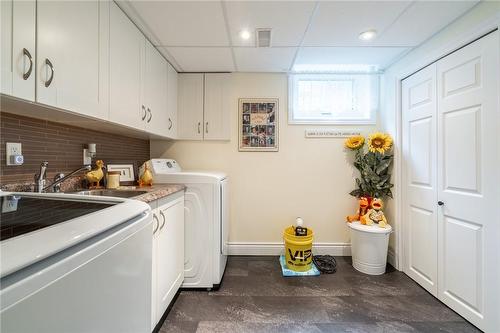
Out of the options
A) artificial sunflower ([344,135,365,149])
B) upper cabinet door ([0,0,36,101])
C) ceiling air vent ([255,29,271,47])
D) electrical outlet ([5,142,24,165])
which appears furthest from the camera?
artificial sunflower ([344,135,365,149])

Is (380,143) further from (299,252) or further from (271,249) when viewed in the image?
(271,249)

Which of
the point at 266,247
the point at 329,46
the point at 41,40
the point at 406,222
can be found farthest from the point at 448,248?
the point at 41,40

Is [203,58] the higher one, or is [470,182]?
[203,58]

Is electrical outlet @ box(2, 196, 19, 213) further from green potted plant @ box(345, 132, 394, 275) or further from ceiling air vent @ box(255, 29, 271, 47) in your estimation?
green potted plant @ box(345, 132, 394, 275)

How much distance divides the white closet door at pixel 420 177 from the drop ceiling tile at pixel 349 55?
12.2 inches

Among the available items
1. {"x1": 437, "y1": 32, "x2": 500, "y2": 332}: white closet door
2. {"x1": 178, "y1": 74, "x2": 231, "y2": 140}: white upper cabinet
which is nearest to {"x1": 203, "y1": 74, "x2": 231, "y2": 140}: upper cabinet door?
{"x1": 178, "y1": 74, "x2": 231, "y2": 140}: white upper cabinet

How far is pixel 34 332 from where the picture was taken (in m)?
0.37

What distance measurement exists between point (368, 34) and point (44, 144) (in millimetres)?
2494

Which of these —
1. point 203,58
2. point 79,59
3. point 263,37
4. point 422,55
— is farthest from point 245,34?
point 422,55

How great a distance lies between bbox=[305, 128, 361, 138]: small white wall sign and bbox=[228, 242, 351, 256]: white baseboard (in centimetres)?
132

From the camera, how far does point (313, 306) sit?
67.7 inches

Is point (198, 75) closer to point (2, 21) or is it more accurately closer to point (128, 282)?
point (2, 21)

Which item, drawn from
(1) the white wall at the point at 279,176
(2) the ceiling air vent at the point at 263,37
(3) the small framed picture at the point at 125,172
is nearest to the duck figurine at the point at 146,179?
(3) the small framed picture at the point at 125,172

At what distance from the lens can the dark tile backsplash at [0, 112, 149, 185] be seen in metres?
1.12
